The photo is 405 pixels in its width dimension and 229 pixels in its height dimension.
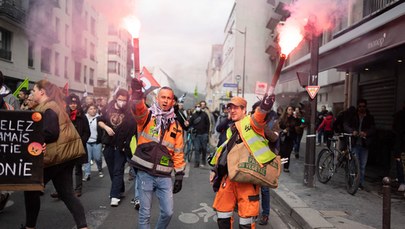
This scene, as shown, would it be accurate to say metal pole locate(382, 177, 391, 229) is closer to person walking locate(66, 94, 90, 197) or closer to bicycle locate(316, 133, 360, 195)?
bicycle locate(316, 133, 360, 195)

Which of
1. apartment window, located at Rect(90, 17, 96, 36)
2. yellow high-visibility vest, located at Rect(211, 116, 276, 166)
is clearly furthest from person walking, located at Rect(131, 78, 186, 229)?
apartment window, located at Rect(90, 17, 96, 36)

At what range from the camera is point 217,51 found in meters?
111

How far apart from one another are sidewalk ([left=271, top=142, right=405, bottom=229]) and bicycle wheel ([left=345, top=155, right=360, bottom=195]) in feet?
0.45

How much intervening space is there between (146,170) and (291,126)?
6579 millimetres

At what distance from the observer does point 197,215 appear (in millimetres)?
5613

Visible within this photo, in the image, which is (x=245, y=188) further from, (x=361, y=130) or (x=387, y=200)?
(x=361, y=130)

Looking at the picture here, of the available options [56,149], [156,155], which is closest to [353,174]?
[156,155]

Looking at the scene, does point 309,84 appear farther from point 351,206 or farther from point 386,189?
point 386,189

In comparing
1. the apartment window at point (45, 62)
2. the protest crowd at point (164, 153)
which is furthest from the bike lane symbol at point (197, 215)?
the apartment window at point (45, 62)

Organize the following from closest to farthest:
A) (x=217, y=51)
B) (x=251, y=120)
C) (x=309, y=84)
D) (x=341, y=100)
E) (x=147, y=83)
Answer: (x=251, y=120) < (x=147, y=83) < (x=309, y=84) < (x=341, y=100) < (x=217, y=51)

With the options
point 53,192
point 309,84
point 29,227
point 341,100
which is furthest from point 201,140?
point 341,100

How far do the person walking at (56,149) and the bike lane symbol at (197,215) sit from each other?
64.6 inches

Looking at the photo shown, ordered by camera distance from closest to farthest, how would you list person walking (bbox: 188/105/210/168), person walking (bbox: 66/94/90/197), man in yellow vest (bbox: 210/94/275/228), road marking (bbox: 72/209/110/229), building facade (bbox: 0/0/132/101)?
man in yellow vest (bbox: 210/94/275/228)
road marking (bbox: 72/209/110/229)
person walking (bbox: 66/94/90/197)
person walking (bbox: 188/105/210/168)
building facade (bbox: 0/0/132/101)

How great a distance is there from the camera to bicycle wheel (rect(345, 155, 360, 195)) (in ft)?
22.3
